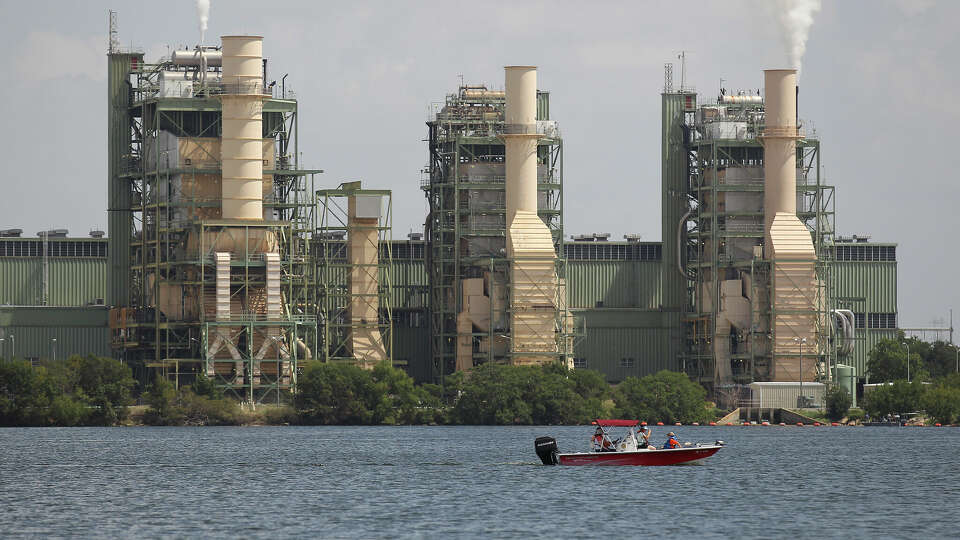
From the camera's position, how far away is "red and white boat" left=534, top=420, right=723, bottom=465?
128 meters

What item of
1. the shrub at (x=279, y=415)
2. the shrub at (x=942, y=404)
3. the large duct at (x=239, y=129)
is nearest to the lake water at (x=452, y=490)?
the shrub at (x=279, y=415)

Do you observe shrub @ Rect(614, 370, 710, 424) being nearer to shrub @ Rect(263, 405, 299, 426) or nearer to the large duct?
shrub @ Rect(263, 405, 299, 426)

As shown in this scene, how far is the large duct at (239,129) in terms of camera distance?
653 feet

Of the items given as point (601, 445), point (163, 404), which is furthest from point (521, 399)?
point (601, 445)

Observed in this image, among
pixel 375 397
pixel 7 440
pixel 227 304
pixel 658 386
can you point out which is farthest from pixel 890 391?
pixel 7 440

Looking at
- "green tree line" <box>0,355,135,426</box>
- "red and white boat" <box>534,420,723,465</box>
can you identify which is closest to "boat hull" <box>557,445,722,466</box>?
"red and white boat" <box>534,420,723,465</box>

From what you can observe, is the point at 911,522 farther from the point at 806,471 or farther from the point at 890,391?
the point at 890,391

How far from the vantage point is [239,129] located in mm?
199125

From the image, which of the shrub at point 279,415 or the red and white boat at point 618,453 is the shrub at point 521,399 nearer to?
the shrub at point 279,415

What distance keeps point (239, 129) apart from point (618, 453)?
8090 cm

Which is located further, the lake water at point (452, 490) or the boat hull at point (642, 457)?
the boat hull at point (642, 457)

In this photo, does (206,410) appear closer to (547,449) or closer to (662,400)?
(662,400)

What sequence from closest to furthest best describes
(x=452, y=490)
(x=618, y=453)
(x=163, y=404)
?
1. (x=452, y=490)
2. (x=618, y=453)
3. (x=163, y=404)

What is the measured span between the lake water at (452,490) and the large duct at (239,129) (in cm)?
3384
